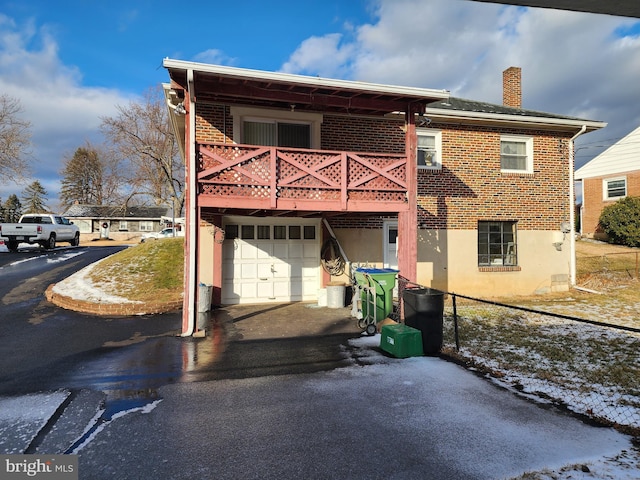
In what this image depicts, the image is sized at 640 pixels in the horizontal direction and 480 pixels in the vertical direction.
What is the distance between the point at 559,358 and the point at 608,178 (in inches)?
889

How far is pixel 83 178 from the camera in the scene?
55.2m

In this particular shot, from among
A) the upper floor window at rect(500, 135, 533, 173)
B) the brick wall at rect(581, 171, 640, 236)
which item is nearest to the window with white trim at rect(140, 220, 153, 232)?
the upper floor window at rect(500, 135, 533, 173)

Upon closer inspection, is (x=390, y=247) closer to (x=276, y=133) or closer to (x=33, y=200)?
(x=276, y=133)

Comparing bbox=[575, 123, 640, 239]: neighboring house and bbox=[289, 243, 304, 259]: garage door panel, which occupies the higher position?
bbox=[575, 123, 640, 239]: neighboring house

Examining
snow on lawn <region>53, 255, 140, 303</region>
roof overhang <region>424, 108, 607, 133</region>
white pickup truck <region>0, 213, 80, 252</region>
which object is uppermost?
roof overhang <region>424, 108, 607, 133</region>

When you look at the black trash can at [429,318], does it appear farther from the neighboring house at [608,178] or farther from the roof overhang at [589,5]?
the neighboring house at [608,178]

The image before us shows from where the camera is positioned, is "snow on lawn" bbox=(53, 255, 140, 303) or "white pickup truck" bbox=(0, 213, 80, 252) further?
"white pickup truck" bbox=(0, 213, 80, 252)

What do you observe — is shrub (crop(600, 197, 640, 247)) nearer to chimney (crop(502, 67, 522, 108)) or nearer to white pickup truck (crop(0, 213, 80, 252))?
chimney (crop(502, 67, 522, 108))

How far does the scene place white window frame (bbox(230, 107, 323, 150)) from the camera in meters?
9.72

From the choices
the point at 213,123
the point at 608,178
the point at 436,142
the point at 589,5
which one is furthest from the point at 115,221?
the point at 589,5

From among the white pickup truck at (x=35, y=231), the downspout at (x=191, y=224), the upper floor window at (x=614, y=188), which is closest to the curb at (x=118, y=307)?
the downspout at (x=191, y=224)

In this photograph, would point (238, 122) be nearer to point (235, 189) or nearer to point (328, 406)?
point (235, 189)

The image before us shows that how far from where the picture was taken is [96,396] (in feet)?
14.6

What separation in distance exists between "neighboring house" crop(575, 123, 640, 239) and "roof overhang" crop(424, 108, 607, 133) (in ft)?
40.8
